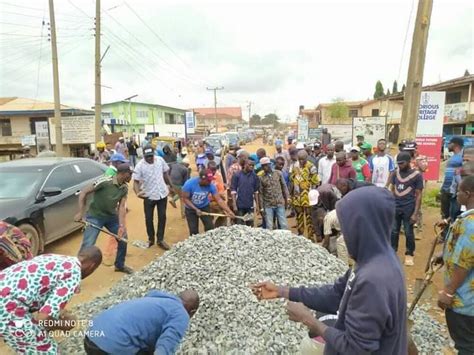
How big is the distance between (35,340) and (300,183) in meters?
5.28

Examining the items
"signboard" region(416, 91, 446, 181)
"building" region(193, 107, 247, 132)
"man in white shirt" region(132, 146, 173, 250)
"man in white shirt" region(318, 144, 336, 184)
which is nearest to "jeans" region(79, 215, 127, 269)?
"man in white shirt" region(132, 146, 173, 250)

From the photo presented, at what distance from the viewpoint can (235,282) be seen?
4.12 m

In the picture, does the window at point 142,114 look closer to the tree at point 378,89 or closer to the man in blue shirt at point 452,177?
the tree at point 378,89

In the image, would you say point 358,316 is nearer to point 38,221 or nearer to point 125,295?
point 125,295

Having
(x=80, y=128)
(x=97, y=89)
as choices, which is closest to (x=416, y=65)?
(x=97, y=89)

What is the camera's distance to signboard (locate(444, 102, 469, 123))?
900 inches

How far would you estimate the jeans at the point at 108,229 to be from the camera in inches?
200

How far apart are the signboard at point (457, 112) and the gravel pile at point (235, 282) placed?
891 inches

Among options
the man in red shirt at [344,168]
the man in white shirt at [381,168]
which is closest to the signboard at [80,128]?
the man in red shirt at [344,168]

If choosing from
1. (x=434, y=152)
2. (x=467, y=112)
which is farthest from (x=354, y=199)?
(x=467, y=112)

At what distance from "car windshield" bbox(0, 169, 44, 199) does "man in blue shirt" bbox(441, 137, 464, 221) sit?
7027 millimetres

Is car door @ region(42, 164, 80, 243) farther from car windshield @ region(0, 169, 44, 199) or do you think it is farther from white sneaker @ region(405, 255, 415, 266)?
white sneaker @ region(405, 255, 415, 266)

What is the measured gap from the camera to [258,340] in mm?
3385

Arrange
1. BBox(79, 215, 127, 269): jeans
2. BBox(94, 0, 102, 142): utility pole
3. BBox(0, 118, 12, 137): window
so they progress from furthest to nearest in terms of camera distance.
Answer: BBox(0, 118, 12, 137): window
BBox(94, 0, 102, 142): utility pole
BBox(79, 215, 127, 269): jeans
